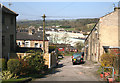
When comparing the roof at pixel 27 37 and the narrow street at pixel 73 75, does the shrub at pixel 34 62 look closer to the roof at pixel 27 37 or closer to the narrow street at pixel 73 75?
the narrow street at pixel 73 75

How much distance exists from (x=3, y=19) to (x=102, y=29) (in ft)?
43.7

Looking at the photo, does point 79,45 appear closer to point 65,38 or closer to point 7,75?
point 65,38

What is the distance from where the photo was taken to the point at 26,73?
45.7 feet

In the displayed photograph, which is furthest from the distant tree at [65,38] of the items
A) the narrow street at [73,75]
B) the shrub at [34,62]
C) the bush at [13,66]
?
the bush at [13,66]

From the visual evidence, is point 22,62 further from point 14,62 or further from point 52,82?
point 52,82

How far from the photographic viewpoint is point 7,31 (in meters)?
19.3

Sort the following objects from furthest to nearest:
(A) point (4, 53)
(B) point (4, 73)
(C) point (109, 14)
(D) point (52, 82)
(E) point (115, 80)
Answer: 1. (C) point (109, 14)
2. (A) point (4, 53)
3. (B) point (4, 73)
4. (D) point (52, 82)
5. (E) point (115, 80)

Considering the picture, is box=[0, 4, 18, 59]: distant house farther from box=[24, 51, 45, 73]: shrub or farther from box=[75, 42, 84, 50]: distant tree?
box=[75, 42, 84, 50]: distant tree

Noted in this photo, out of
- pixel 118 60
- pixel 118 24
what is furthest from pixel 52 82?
pixel 118 24

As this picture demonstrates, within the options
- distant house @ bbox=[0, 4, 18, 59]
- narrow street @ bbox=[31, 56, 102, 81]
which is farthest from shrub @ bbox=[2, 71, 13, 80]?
distant house @ bbox=[0, 4, 18, 59]

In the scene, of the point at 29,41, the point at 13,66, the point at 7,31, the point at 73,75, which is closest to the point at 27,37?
the point at 29,41

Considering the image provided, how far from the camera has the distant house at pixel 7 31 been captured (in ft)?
59.3

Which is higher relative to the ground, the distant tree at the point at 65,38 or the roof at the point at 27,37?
the distant tree at the point at 65,38

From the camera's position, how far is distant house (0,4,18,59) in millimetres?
18078
